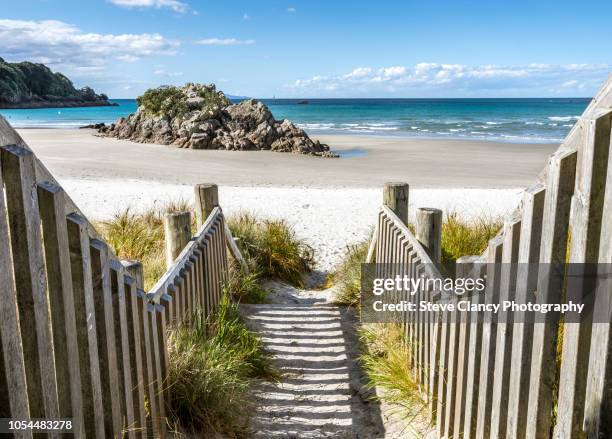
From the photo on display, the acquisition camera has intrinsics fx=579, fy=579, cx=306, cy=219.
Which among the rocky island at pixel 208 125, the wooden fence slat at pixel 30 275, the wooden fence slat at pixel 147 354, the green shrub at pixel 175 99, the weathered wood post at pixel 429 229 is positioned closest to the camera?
the wooden fence slat at pixel 30 275

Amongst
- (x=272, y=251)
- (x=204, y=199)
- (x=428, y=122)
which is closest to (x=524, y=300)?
(x=204, y=199)

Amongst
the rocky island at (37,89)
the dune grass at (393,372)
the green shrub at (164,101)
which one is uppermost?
the rocky island at (37,89)

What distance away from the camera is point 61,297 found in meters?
1.98

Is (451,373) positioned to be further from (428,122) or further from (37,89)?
(37,89)

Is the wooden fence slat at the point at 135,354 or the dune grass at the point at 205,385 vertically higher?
the wooden fence slat at the point at 135,354

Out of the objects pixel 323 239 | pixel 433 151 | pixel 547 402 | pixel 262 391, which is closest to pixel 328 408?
pixel 262 391

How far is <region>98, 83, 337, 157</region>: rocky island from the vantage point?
82.9 feet

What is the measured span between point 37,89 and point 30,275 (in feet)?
443

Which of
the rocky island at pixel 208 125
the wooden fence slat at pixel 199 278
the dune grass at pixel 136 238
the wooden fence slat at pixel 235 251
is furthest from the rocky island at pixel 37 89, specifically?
the wooden fence slat at pixel 199 278

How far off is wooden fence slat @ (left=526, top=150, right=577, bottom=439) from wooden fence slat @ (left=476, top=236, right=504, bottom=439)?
35cm

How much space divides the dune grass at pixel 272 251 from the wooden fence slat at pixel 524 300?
16.2 ft

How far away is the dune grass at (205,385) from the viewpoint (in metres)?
3.46

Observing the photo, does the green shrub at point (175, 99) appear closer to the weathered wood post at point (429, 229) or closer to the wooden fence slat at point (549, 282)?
the weathered wood post at point (429, 229)

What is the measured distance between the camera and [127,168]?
63.5ft
